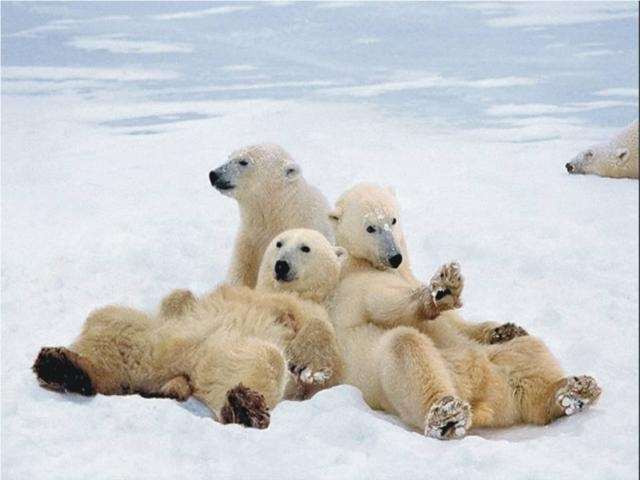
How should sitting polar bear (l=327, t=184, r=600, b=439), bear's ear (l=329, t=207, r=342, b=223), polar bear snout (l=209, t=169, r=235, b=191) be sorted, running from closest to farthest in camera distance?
1. sitting polar bear (l=327, t=184, r=600, b=439)
2. bear's ear (l=329, t=207, r=342, b=223)
3. polar bear snout (l=209, t=169, r=235, b=191)

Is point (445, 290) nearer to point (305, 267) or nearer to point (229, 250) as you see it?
point (305, 267)

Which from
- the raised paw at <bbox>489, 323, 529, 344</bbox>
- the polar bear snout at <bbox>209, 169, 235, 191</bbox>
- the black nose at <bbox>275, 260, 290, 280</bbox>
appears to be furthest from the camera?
the polar bear snout at <bbox>209, 169, 235, 191</bbox>

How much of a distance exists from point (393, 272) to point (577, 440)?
145cm

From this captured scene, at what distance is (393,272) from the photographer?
525 cm

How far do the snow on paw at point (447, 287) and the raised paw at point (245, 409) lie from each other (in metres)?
0.99

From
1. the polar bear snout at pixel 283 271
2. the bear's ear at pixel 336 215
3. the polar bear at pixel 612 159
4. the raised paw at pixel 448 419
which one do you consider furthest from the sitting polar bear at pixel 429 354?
the polar bear at pixel 612 159

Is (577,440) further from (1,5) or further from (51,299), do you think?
(1,5)

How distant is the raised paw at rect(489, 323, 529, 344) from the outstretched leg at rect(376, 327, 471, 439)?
0.68 m

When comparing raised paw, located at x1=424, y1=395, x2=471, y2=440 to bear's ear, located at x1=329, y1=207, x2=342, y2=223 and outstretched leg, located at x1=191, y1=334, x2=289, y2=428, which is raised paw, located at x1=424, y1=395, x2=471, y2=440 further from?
bear's ear, located at x1=329, y1=207, x2=342, y2=223

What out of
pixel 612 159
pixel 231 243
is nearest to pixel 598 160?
pixel 612 159

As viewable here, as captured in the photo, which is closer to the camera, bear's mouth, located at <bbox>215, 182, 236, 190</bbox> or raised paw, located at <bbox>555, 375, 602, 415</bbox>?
raised paw, located at <bbox>555, 375, 602, 415</bbox>

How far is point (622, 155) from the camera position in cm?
1141

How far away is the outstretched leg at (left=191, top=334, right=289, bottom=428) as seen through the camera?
3.93 metres

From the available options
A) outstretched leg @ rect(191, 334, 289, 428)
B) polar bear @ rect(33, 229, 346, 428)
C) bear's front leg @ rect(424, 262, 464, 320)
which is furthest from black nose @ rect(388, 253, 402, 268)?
outstretched leg @ rect(191, 334, 289, 428)
